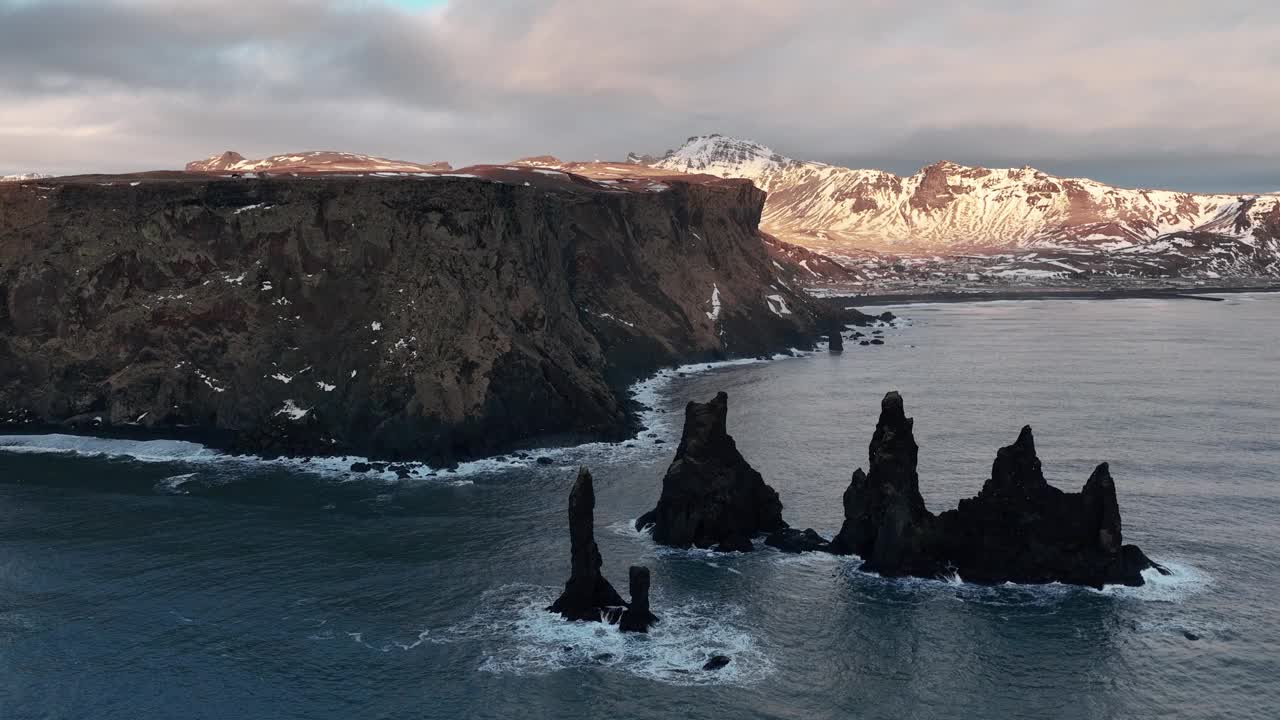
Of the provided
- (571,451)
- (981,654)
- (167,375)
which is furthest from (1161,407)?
(167,375)

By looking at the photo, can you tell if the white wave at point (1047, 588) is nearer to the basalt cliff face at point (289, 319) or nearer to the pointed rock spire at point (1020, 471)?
the pointed rock spire at point (1020, 471)

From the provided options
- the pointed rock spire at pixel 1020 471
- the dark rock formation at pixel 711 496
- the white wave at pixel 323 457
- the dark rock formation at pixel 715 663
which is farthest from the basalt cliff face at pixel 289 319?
the dark rock formation at pixel 715 663

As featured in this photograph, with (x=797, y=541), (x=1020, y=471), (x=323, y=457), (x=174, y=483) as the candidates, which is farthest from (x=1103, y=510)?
(x=174, y=483)

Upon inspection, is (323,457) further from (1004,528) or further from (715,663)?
(1004,528)

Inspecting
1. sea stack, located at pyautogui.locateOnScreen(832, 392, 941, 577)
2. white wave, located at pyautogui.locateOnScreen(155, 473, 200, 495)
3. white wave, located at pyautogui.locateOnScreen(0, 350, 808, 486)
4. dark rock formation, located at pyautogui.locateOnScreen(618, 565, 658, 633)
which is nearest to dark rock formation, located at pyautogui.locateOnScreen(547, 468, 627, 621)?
dark rock formation, located at pyautogui.locateOnScreen(618, 565, 658, 633)

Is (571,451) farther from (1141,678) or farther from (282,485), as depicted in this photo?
(1141,678)

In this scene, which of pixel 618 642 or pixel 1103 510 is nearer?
pixel 618 642

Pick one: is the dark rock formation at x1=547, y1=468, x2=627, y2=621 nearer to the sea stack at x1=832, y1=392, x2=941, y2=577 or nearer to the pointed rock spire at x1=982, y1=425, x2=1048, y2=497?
the sea stack at x1=832, y1=392, x2=941, y2=577
